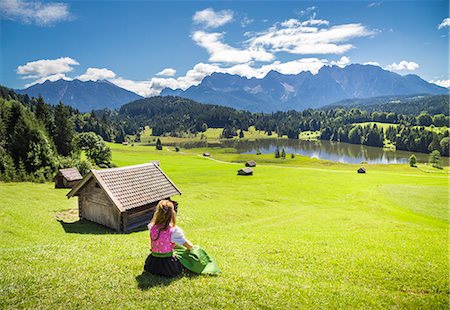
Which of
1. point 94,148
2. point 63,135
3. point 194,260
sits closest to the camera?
point 194,260

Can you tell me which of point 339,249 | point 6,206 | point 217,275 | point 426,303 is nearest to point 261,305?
point 217,275

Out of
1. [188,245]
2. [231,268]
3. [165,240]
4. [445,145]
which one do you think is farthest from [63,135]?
[445,145]

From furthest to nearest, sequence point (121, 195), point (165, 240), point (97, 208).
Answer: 1. point (97, 208)
2. point (121, 195)
3. point (165, 240)

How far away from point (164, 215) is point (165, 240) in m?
1.08

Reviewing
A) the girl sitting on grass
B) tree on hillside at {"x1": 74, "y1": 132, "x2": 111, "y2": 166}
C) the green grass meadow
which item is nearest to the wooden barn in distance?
the green grass meadow

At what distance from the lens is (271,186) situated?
6212 cm

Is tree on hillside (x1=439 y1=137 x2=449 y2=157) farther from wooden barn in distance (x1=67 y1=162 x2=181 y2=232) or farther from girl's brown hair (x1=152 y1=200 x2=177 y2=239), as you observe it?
girl's brown hair (x1=152 y1=200 x2=177 y2=239)

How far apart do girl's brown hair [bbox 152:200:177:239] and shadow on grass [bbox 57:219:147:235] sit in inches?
660

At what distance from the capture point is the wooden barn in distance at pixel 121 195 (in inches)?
1025

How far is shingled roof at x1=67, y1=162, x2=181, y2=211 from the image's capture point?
2581cm

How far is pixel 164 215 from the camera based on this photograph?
1136 centimetres

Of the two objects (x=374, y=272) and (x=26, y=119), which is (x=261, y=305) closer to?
(x=374, y=272)

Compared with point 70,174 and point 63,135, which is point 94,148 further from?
point 70,174

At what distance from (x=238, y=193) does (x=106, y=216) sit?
29.5 meters
